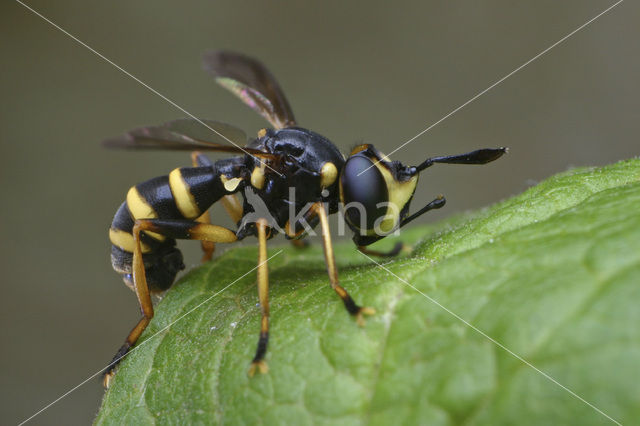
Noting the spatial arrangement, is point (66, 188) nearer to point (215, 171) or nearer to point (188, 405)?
point (215, 171)

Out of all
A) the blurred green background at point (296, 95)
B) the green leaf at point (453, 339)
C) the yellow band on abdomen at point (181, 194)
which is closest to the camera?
the green leaf at point (453, 339)

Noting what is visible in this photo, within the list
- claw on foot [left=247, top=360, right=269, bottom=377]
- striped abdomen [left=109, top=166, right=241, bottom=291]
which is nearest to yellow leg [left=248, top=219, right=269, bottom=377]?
claw on foot [left=247, top=360, right=269, bottom=377]

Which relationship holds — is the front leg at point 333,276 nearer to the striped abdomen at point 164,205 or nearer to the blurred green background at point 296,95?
the striped abdomen at point 164,205

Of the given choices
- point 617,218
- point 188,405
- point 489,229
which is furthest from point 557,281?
point 188,405

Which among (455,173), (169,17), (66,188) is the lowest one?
(455,173)

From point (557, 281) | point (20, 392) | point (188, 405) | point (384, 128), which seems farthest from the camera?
point (384, 128)

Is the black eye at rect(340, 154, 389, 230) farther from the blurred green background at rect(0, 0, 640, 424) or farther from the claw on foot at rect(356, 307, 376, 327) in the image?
the blurred green background at rect(0, 0, 640, 424)

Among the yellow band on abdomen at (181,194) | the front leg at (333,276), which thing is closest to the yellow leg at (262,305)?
the front leg at (333,276)
